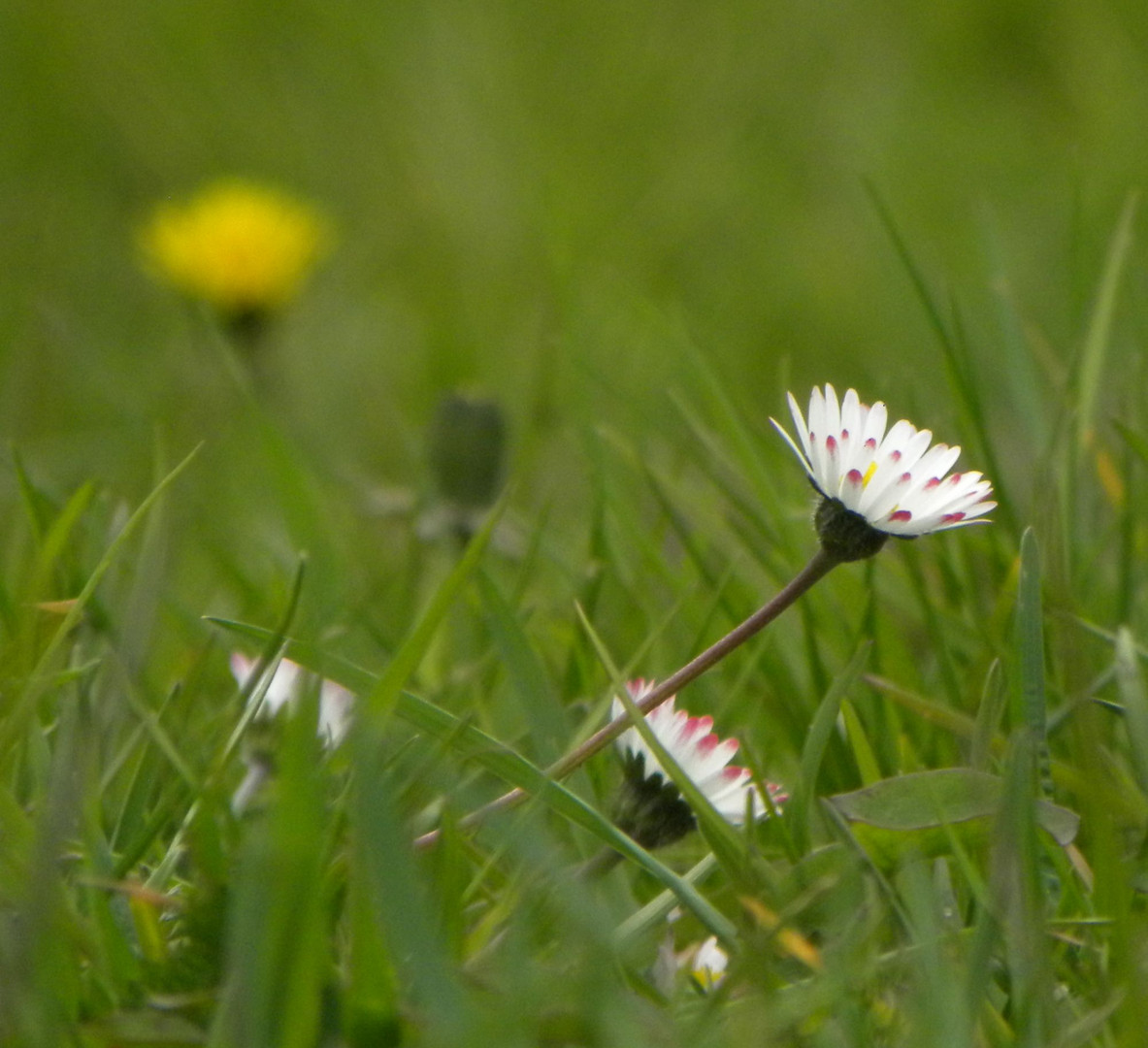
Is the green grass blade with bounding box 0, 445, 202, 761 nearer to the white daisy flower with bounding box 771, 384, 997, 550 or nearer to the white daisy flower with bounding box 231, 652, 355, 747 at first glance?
the white daisy flower with bounding box 231, 652, 355, 747

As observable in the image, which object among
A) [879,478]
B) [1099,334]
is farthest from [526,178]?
[879,478]

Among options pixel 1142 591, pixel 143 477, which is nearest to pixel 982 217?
pixel 1142 591

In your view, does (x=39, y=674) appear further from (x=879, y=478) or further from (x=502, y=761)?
(x=879, y=478)

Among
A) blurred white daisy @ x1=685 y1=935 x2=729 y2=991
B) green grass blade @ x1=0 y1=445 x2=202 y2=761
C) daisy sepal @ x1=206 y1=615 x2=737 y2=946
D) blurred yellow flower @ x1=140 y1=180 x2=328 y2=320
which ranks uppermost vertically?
green grass blade @ x1=0 y1=445 x2=202 y2=761

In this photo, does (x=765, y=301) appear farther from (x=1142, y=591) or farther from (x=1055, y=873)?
(x=1055, y=873)

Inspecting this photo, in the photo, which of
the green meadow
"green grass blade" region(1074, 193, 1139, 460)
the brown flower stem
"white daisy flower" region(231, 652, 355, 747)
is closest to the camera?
the green meadow

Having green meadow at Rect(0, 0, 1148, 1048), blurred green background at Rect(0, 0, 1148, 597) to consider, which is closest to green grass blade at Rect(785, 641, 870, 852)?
green meadow at Rect(0, 0, 1148, 1048)

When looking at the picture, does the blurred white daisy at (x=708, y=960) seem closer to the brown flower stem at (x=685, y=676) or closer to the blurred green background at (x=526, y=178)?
the brown flower stem at (x=685, y=676)
